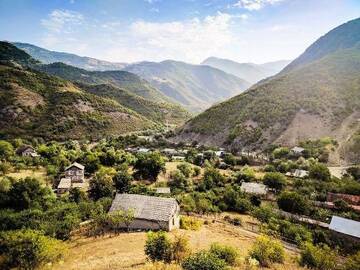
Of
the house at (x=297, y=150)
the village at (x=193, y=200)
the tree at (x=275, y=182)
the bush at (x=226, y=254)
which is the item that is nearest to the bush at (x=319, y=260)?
the village at (x=193, y=200)

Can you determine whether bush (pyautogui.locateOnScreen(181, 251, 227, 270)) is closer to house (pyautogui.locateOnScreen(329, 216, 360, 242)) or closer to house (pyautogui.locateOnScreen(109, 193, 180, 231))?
house (pyautogui.locateOnScreen(109, 193, 180, 231))

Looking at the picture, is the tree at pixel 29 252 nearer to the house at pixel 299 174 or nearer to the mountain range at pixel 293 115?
the house at pixel 299 174

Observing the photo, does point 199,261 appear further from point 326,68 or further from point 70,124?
point 326,68

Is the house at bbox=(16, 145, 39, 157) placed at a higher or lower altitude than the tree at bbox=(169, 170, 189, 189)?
higher

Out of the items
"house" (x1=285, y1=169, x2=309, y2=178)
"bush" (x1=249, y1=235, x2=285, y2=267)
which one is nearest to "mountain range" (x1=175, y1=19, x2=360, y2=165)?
"house" (x1=285, y1=169, x2=309, y2=178)

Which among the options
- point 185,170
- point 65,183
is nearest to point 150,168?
point 185,170

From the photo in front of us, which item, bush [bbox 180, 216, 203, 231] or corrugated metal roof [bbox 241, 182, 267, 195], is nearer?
bush [bbox 180, 216, 203, 231]
